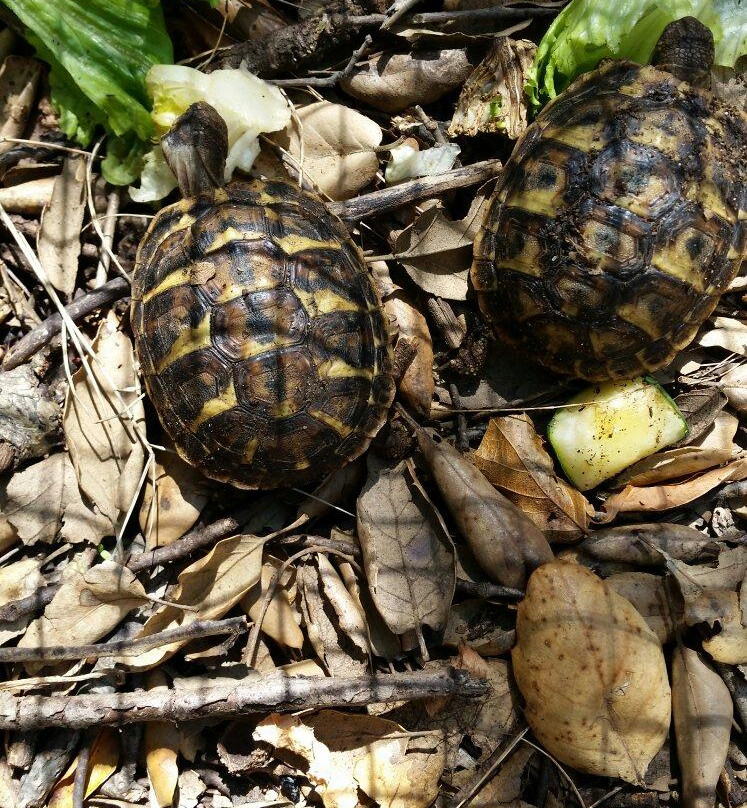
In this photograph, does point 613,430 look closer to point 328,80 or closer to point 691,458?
point 691,458

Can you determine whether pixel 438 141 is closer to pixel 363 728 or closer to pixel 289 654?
pixel 289 654

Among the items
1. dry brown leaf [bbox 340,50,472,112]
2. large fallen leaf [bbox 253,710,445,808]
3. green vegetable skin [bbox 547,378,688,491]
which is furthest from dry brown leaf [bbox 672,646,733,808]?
dry brown leaf [bbox 340,50,472,112]

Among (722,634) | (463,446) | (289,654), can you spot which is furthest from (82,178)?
(722,634)

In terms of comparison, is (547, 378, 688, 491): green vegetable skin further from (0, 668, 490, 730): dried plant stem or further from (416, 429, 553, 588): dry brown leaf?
(0, 668, 490, 730): dried plant stem

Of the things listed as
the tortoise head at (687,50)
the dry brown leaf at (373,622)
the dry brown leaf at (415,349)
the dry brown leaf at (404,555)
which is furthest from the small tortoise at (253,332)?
the tortoise head at (687,50)

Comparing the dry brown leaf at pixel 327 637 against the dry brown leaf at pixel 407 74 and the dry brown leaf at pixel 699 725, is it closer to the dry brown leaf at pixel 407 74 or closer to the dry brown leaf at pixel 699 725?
the dry brown leaf at pixel 699 725
